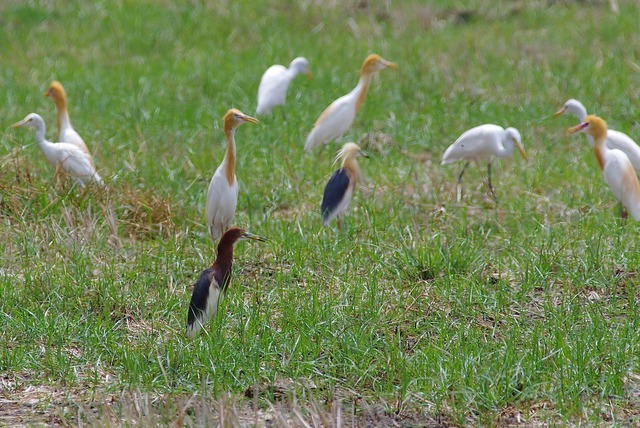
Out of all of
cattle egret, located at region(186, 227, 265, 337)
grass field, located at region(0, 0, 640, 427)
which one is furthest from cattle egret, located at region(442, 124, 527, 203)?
cattle egret, located at region(186, 227, 265, 337)

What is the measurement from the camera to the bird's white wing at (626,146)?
6.68 m

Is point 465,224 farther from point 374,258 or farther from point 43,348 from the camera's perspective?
point 43,348

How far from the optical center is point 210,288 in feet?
14.5

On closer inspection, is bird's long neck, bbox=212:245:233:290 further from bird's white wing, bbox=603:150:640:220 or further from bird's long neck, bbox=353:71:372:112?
bird's long neck, bbox=353:71:372:112

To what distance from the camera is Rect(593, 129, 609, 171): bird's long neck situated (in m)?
6.48

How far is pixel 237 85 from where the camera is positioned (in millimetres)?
9703

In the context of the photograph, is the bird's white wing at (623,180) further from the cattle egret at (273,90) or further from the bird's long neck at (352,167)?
the cattle egret at (273,90)

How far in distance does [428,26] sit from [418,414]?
901cm

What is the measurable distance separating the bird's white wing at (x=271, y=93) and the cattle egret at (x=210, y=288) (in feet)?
13.0

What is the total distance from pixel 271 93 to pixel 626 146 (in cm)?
330

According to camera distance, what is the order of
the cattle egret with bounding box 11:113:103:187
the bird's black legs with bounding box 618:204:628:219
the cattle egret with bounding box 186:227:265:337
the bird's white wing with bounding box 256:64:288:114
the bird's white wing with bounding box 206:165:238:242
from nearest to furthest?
1. the cattle egret with bounding box 186:227:265:337
2. the bird's white wing with bounding box 206:165:238:242
3. the bird's black legs with bounding box 618:204:628:219
4. the cattle egret with bounding box 11:113:103:187
5. the bird's white wing with bounding box 256:64:288:114

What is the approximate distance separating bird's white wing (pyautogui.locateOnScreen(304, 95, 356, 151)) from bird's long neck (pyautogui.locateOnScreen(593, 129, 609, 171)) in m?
2.00

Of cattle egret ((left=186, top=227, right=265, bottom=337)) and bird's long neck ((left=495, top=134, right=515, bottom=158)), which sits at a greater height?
cattle egret ((left=186, top=227, right=265, bottom=337))

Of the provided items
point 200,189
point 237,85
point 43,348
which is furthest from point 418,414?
point 237,85
